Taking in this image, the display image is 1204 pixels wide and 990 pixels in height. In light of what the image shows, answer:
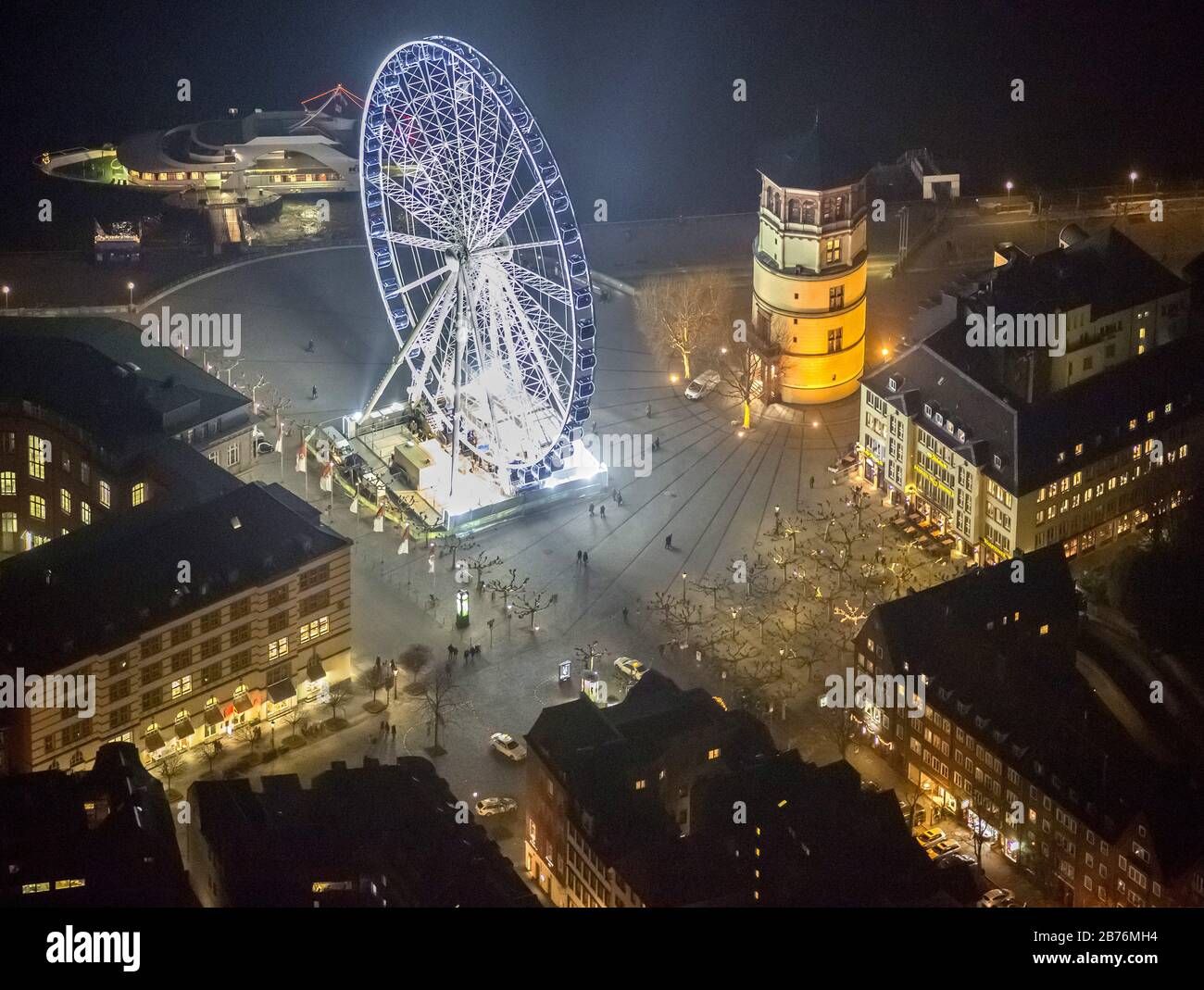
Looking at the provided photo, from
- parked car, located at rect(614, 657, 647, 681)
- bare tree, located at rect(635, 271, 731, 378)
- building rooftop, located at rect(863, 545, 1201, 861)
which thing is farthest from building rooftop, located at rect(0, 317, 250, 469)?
building rooftop, located at rect(863, 545, 1201, 861)

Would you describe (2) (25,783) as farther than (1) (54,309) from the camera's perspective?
No

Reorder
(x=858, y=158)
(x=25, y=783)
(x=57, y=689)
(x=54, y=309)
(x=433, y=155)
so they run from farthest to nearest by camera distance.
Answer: (x=54, y=309) → (x=858, y=158) → (x=433, y=155) → (x=57, y=689) → (x=25, y=783)

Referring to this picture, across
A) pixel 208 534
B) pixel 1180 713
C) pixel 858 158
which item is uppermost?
pixel 858 158

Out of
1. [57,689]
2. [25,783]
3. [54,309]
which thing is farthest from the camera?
[54,309]

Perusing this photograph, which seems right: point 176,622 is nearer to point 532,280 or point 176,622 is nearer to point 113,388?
point 113,388

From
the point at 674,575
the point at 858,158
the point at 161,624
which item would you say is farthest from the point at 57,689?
the point at 858,158

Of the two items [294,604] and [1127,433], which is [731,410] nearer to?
[1127,433]

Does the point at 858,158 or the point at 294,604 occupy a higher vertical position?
the point at 858,158
